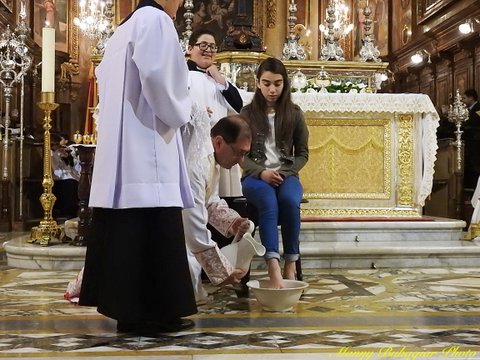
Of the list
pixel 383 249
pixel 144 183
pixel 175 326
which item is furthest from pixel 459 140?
pixel 144 183

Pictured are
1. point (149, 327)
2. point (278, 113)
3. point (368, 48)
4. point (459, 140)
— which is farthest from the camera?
point (459, 140)

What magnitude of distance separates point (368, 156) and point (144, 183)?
11.5 feet

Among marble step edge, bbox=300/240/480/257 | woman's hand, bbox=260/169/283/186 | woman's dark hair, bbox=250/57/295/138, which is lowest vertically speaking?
marble step edge, bbox=300/240/480/257

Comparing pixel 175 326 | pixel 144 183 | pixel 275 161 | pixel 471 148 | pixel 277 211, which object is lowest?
pixel 175 326

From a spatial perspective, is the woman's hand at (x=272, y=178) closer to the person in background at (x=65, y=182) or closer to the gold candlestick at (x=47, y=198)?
the gold candlestick at (x=47, y=198)

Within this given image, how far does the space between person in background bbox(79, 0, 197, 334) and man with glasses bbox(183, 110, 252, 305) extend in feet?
1.06

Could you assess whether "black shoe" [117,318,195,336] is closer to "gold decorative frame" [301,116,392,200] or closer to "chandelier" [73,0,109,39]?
"gold decorative frame" [301,116,392,200]

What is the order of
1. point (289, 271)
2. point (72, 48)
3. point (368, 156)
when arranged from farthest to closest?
Result: point (72, 48), point (368, 156), point (289, 271)

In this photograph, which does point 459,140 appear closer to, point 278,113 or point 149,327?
point 278,113

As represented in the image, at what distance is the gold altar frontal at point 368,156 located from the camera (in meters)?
5.80

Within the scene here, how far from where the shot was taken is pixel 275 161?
3959mm

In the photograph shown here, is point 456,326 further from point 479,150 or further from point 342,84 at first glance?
point 479,150

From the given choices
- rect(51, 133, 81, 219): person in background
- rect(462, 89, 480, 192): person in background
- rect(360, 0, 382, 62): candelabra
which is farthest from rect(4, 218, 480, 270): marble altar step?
rect(51, 133, 81, 219): person in background

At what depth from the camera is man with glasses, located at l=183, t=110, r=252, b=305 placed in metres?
3.09
